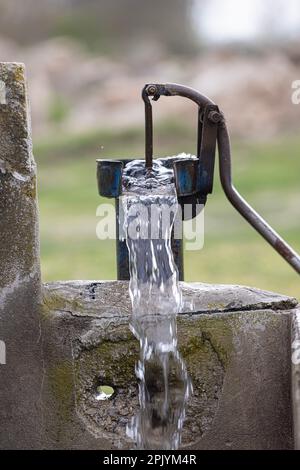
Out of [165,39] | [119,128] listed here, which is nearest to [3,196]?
[119,128]

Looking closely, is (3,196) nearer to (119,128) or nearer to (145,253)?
(145,253)

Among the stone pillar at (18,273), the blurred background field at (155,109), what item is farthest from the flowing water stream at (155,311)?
the blurred background field at (155,109)

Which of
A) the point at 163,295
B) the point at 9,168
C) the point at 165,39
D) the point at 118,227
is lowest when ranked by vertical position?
the point at 163,295

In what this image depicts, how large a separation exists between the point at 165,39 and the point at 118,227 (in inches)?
653

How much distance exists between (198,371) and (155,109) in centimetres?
1102

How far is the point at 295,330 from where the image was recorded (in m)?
2.26

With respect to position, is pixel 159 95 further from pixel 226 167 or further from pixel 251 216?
pixel 251 216

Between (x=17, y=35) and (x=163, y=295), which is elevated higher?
(x=17, y=35)

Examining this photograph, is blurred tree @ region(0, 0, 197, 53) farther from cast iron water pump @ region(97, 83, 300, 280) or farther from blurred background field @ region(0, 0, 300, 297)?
cast iron water pump @ region(97, 83, 300, 280)

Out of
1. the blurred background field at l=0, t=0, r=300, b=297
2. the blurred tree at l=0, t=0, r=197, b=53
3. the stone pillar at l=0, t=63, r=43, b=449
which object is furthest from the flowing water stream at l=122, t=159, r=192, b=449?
the blurred tree at l=0, t=0, r=197, b=53

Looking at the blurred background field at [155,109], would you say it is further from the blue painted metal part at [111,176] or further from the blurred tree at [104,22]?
the blue painted metal part at [111,176]

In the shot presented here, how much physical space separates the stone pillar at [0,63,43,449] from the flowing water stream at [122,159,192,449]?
0.25m

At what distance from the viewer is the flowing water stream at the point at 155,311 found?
91.4 inches

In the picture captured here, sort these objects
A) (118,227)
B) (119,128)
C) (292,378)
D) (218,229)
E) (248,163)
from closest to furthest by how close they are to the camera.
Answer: (292,378), (118,227), (218,229), (248,163), (119,128)
